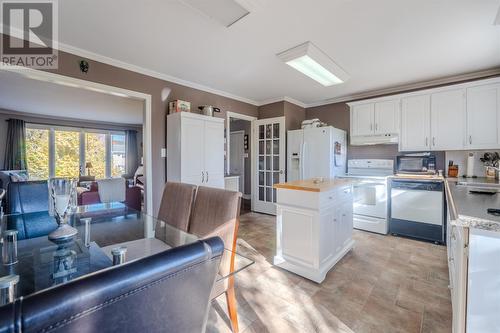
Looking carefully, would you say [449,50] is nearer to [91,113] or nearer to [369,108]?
[369,108]

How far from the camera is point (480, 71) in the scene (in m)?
3.18

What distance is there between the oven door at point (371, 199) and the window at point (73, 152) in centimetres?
723

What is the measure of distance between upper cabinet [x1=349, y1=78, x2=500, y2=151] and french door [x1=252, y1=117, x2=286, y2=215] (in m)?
1.50

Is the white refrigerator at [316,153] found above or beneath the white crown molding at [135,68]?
beneath

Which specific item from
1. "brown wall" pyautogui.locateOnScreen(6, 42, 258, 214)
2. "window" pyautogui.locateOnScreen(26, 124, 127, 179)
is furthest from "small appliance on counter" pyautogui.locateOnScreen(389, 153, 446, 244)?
"window" pyautogui.locateOnScreen(26, 124, 127, 179)

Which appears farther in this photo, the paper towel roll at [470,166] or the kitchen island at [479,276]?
the paper towel roll at [470,166]

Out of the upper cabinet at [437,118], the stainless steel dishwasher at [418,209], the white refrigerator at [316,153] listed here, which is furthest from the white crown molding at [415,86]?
the stainless steel dishwasher at [418,209]

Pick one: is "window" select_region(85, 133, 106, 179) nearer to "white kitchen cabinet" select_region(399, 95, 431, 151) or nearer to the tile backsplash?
"white kitchen cabinet" select_region(399, 95, 431, 151)

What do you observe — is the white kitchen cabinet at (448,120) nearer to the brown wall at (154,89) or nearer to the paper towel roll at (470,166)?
the paper towel roll at (470,166)

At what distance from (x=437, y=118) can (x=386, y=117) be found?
68 cm

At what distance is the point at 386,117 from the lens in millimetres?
3777

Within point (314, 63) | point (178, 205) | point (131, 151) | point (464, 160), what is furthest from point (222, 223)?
point (131, 151)

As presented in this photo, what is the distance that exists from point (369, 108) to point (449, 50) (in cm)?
141

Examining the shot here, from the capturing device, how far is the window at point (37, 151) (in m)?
6.20
